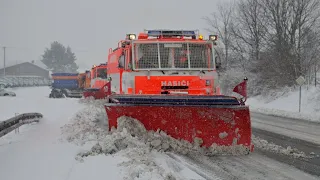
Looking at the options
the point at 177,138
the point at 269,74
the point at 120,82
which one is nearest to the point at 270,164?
→ the point at 177,138

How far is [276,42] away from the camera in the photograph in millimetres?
27969

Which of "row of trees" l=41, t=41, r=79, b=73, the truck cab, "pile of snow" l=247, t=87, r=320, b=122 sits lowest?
"pile of snow" l=247, t=87, r=320, b=122

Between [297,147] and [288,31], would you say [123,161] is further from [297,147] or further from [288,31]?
[288,31]

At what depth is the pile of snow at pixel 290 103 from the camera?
18.9 metres

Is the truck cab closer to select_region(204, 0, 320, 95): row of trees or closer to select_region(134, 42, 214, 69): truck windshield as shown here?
select_region(134, 42, 214, 69): truck windshield

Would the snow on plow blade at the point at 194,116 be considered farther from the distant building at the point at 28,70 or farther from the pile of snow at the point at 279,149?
the distant building at the point at 28,70

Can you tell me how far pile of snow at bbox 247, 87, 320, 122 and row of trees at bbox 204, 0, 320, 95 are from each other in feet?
4.34

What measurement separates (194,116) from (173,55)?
2717 mm

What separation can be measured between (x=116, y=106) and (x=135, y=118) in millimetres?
446

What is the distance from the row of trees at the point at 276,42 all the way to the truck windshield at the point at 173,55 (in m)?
13.4

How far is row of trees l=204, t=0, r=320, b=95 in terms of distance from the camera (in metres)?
25.1

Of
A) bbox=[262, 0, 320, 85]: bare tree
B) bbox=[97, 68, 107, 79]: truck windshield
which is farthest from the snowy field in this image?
bbox=[262, 0, 320, 85]: bare tree

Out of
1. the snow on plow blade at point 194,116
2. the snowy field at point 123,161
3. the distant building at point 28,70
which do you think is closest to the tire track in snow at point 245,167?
the snowy field at point 123,161

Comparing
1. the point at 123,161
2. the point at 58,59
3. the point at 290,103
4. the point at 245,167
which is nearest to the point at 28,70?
the point at 58,59
